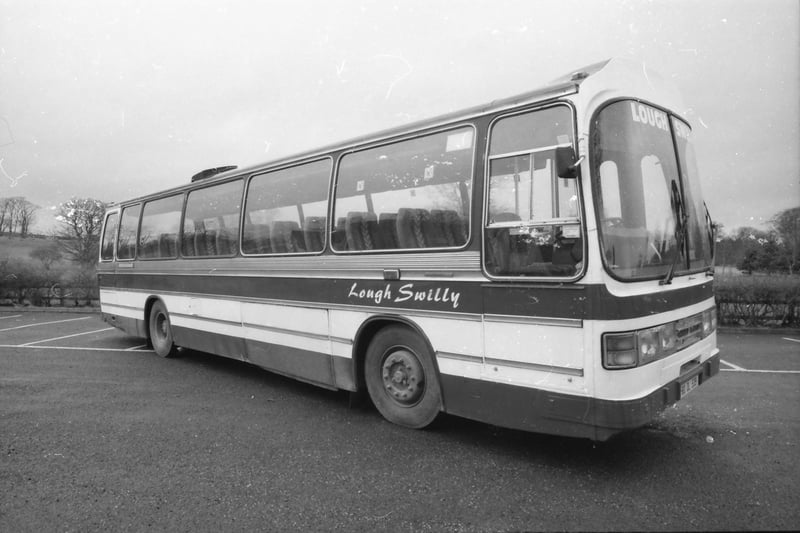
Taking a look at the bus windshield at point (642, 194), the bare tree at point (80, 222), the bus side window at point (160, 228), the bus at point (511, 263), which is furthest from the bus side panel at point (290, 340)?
the bare tree at point (80, 222)

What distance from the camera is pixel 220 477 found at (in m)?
3.91

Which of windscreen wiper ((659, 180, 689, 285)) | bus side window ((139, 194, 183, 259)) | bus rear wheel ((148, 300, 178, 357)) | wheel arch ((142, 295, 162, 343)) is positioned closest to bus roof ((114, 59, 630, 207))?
windscreen wiper ((659, 180, 689, 285))

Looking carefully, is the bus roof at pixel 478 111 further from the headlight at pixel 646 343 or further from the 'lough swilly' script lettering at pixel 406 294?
the headlight at pixel 646 343

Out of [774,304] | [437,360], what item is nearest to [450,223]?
[437,360]

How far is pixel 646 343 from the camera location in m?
3.75

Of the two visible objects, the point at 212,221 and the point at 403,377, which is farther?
the point at 212,221

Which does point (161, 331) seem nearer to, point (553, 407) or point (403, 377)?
point (403, 377)

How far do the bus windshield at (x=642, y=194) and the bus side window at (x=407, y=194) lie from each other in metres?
1.13

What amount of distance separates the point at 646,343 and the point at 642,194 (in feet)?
3.71

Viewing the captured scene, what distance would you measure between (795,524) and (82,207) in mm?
39552

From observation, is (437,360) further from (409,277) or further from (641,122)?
(641,122)

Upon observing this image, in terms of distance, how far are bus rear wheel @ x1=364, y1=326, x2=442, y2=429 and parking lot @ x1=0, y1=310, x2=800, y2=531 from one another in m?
0.17

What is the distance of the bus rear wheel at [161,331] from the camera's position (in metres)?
8.88

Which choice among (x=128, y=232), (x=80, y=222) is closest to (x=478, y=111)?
(x=128, y=232)
